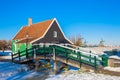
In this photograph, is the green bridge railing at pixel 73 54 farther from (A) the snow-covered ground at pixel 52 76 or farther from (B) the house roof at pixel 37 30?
(B) the house roof at pixel 37 30

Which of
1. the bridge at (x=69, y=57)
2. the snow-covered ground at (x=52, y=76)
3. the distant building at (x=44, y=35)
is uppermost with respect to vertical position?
the distant building at (x=44, y=35)

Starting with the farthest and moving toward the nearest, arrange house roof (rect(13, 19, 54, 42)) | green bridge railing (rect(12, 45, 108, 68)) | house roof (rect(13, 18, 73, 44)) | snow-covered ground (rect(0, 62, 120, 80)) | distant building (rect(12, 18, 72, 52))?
house roof (rect(13, 19, 54, 42)) → house roof (rect(13, 18, 73, 44)) → distant building (rect(12, 18, 72, 52)) → green bridge railing (rect(12, 45, 108, 68)) → snow-covered ground (rect(0, 62, 120, 80))

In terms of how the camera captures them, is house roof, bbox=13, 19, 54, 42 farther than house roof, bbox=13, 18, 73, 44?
Yes

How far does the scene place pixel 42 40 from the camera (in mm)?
33875

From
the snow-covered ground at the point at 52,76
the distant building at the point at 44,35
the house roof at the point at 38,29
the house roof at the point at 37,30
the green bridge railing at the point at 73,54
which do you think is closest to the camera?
the snow-covered ground at the point at 52,76

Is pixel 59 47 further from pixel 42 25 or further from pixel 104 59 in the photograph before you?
pixel 42 25

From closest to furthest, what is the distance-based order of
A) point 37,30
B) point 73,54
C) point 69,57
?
point 69,57
point 73,54
point 37,30

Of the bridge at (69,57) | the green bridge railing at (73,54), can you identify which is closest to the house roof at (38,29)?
the green bridge railing at (73,54)

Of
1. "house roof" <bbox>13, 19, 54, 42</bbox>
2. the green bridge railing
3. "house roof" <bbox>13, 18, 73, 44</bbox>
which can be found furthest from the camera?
"house roof" <bbox>13, 19, 54, 42</bbox>

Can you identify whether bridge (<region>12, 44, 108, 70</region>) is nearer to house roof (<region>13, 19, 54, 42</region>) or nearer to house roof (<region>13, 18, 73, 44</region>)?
house roof (<region>13, 18, 73, 44</region>)

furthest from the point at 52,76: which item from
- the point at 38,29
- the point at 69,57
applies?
the point at 38,29

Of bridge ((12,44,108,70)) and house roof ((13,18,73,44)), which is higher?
house roof ((13,18,73,44))

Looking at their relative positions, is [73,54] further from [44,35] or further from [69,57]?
[44,35]

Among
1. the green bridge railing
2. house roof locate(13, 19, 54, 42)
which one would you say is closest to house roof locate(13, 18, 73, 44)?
house roof locate(13, 19, 54, 42)
